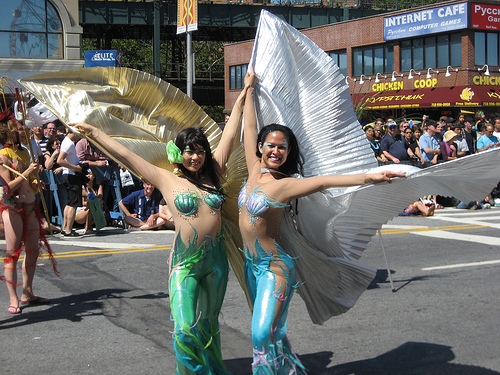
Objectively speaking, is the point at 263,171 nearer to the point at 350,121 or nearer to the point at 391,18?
the point at 350,121

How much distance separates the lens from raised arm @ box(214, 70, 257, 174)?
165 inches

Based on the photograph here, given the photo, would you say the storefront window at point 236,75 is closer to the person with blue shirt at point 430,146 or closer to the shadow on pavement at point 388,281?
the person with blue shirt at point 430,146

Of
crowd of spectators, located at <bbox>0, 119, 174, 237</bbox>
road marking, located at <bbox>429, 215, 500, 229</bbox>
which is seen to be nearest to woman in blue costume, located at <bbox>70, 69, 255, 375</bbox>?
crowd of spectators, located at <bbox>0, 119, 174, 237</bbox>

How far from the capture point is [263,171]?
379 centimetres

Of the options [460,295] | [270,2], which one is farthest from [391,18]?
[460,295]

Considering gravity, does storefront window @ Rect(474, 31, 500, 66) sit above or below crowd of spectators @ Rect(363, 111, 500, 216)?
above

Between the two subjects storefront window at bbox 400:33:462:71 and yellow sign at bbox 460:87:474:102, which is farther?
storefront window at bbox 400:33:462:71

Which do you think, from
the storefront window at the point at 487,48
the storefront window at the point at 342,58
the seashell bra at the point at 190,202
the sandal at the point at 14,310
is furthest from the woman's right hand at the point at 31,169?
the storefront window at the point at 342,58

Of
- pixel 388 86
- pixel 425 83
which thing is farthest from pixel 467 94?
pixel 388 86

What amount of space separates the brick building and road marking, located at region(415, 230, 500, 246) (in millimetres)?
21529

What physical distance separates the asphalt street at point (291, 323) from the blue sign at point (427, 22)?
2656 cm

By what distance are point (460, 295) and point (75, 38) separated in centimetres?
2044

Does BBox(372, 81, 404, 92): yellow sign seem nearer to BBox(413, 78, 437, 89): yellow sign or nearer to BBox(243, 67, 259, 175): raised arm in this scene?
BBox(413, 78, 437, 89): yellow sign

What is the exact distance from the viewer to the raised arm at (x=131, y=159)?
396cm
